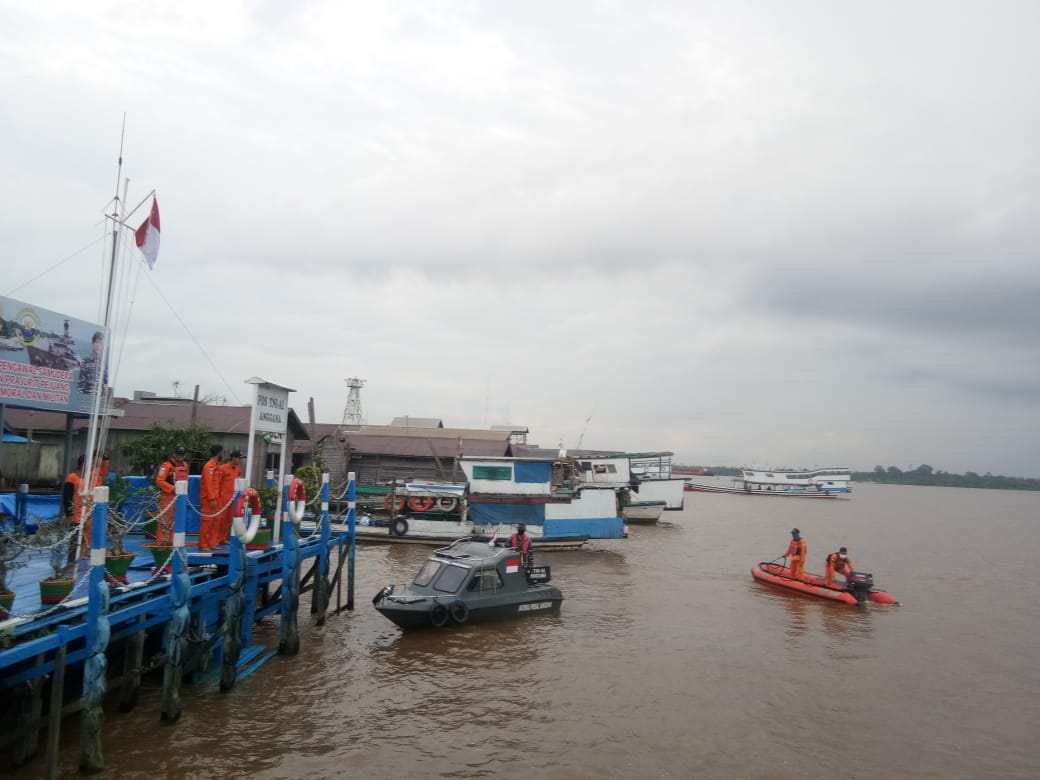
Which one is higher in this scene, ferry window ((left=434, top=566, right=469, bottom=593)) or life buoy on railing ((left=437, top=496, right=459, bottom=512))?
life buoy on railing ((left=437, top=496, right=459, bottom=512))

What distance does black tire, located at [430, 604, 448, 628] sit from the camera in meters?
15.1

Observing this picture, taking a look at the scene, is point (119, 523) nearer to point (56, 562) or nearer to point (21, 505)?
point (56, 562)

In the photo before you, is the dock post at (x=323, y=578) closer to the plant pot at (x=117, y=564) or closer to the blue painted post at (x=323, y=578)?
the blue painted post at (x=323, y=578)

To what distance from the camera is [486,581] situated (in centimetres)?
1634

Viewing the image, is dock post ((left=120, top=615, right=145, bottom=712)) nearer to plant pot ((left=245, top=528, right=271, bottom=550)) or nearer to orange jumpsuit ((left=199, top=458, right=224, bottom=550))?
orange jumpsuit ((left=199, top=458, right=224, bottom=550))

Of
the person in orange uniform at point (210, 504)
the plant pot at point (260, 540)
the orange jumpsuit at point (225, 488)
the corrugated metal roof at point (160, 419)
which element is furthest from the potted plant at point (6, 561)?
the corrugated metal roof at point (160, 419)

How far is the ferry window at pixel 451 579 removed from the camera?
1587 centimetres

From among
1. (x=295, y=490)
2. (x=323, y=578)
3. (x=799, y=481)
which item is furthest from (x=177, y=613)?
(x=799, y=481)

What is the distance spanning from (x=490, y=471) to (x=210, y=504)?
738 inches

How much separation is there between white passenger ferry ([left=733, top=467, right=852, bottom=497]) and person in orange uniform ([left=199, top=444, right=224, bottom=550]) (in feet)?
295

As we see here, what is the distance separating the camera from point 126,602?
31.6 ft

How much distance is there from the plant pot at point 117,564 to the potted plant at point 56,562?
660 millimetres

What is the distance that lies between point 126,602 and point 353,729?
385cm

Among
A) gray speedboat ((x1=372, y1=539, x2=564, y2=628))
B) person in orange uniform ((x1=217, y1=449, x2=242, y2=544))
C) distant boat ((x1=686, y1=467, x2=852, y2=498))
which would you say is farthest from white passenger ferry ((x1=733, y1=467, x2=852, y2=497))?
person in orange uniform ((x1=217, y1=449, x2=242, y2=544))
